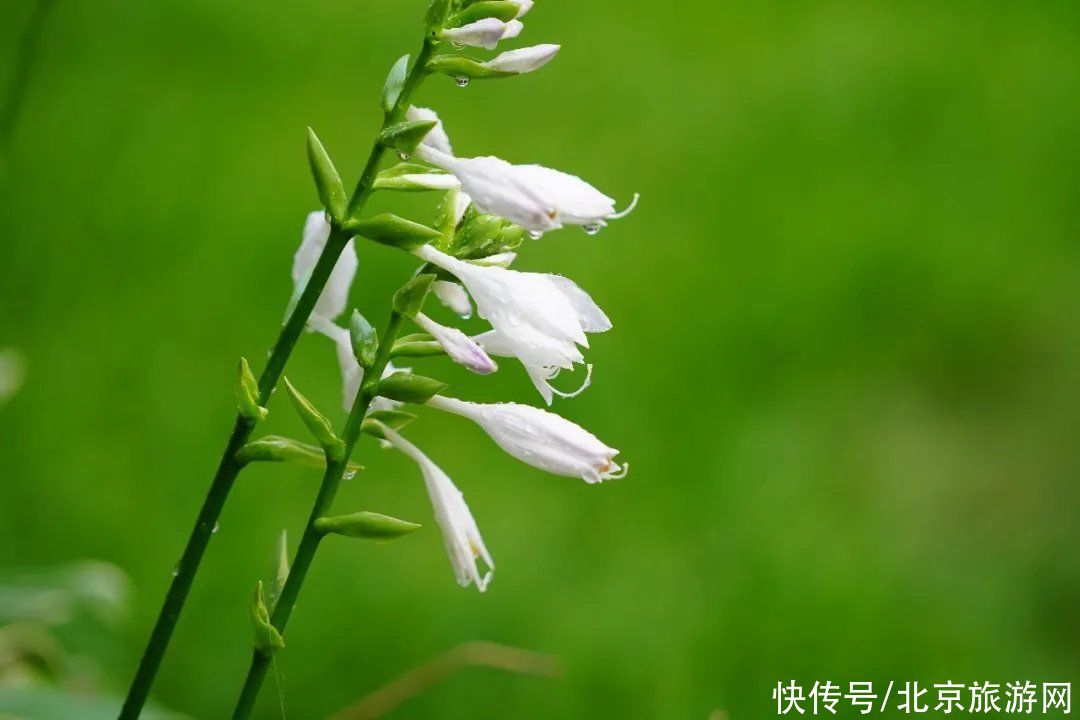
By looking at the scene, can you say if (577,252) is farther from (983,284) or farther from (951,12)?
(951,12)

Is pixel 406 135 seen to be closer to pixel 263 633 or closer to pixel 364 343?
pixel 364 343

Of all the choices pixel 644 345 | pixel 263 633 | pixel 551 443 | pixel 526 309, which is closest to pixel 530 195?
pixel 526 309

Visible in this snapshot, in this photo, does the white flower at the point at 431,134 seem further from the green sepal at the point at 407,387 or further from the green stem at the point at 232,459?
the green sepal at the point at 407,387

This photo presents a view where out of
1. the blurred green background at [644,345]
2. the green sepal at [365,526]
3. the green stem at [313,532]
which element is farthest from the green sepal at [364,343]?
the blurred green background at [644,345]

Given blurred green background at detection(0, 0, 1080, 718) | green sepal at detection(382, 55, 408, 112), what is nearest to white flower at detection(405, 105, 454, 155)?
green sepal at detection(382, 55, 408, 112)

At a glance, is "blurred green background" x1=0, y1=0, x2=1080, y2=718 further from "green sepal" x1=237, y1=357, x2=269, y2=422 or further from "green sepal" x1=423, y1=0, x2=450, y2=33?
"green sepal" x1=423, y1=0, x2=450, y2=33

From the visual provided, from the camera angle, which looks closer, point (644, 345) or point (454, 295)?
point (454, 295)
